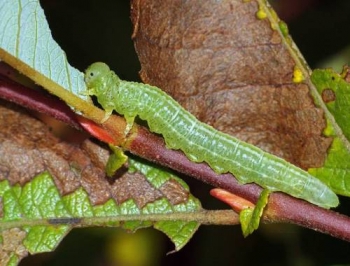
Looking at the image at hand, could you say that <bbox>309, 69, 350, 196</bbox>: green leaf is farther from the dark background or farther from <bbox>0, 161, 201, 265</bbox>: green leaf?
the dark background

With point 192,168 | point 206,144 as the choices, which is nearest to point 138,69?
point 206,144

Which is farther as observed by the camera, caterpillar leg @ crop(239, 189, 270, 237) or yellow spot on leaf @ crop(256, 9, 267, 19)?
yellow spot on leaf @ crop(256, 9, 267, 19)

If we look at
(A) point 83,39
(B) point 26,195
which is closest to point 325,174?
(B) point 26,195

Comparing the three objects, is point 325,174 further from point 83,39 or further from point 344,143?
point 83,39

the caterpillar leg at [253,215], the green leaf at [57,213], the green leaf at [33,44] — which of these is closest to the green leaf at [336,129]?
the caterpillar leg at [253,215]

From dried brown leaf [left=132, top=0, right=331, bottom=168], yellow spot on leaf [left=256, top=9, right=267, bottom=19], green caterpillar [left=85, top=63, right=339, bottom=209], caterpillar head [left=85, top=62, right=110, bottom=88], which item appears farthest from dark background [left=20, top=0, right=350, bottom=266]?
caterpillar head [left=85, top=62, right=110, bottom=88]

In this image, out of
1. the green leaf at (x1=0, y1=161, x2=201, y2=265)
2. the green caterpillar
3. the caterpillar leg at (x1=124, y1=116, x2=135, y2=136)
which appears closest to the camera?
the caterpillar leg at (x1=124, y1=116, x2=135, y2=136)
